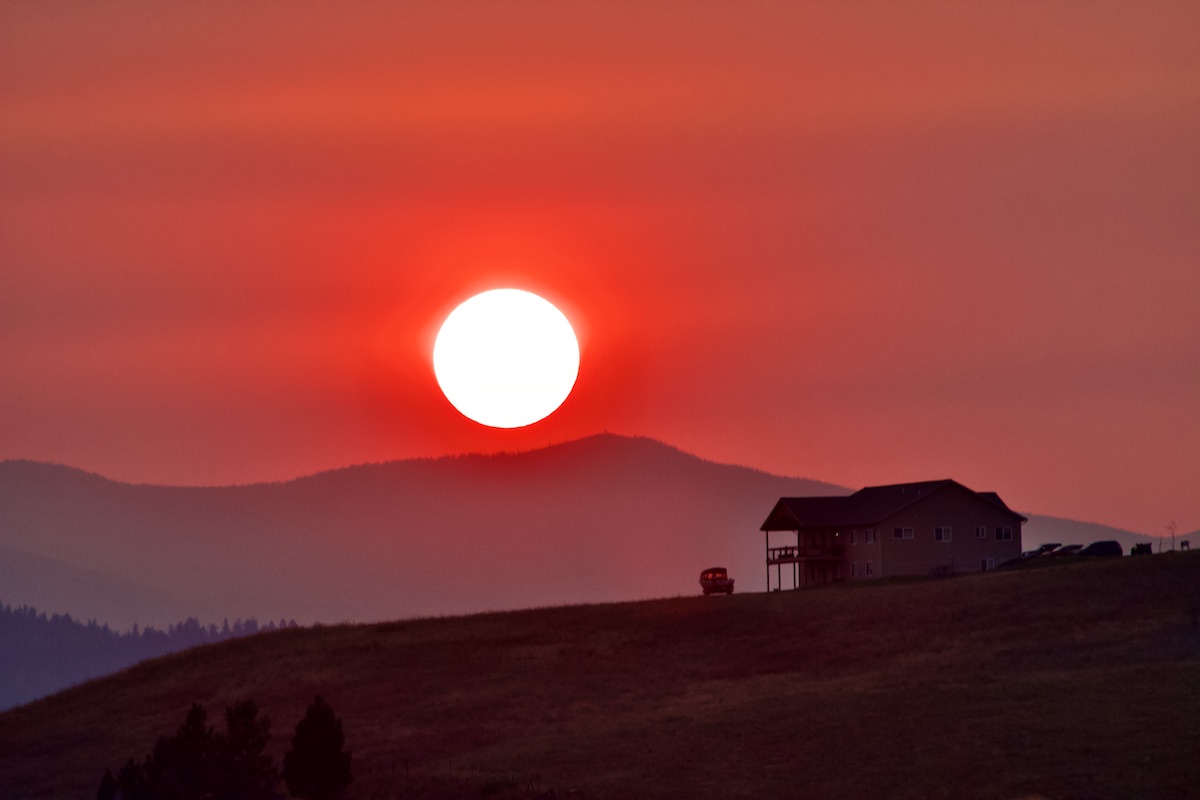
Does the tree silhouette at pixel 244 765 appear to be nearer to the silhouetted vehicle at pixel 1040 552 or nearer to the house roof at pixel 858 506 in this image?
the house roof at pixel 858 506

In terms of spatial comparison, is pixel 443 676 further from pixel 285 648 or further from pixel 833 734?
pixel 833 734

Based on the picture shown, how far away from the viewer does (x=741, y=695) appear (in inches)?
2788

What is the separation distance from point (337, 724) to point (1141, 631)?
119 ft

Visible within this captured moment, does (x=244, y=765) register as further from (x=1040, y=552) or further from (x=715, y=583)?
(x=1040, y=552)

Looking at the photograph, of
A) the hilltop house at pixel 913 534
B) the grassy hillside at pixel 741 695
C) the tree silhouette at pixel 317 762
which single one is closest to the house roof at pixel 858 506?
the hilltop house at pixel 913 534

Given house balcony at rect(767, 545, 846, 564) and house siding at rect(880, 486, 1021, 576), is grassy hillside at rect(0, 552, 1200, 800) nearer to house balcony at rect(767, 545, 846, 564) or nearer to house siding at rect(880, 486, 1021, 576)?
house siding at rect(880, 486, 1021, 576)

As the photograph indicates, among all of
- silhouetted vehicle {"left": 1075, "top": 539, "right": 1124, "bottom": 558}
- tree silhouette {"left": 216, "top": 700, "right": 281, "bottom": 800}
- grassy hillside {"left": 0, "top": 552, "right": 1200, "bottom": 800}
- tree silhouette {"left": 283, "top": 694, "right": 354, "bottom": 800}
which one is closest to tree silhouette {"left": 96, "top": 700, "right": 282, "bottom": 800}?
tree silhouette {"left": 216, "top": 700, "right": 281, "bottom": 800}

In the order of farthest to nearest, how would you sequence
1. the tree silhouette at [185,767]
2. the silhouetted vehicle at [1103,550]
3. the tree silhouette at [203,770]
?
the silhouetted vehicle at [1103,550], the tree silhouette at [203,770], the tree silhouette at [185,767]

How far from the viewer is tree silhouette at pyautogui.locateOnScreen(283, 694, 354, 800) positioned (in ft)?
188

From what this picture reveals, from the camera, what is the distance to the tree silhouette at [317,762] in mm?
57375

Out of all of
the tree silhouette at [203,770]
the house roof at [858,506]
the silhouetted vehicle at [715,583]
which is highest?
the house roof at [858,506]

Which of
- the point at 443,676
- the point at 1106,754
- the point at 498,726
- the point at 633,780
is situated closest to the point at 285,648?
the point at 443,676

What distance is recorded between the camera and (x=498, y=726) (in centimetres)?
6981

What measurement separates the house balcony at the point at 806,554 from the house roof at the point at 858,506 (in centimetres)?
165
